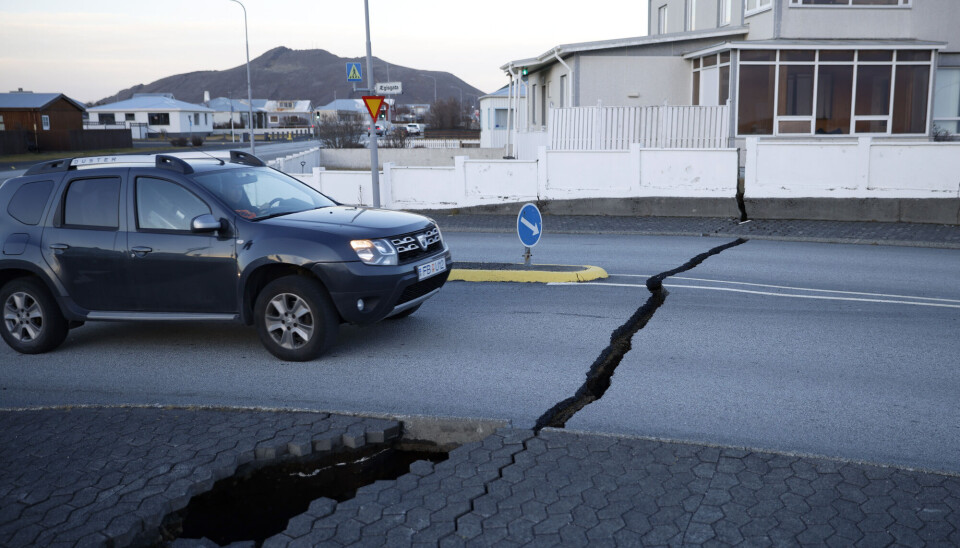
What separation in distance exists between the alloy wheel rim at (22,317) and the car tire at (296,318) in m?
2.19

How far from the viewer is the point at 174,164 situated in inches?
294

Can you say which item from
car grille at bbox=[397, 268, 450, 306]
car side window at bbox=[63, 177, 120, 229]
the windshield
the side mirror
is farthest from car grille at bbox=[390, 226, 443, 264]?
car side window at bbox=[63, 177, 120, 229]

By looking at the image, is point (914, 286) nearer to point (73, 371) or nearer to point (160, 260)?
point (160, 260)

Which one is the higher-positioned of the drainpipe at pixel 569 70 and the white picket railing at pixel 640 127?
the drainpipe at pixel 569 70

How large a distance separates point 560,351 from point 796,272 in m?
5.48

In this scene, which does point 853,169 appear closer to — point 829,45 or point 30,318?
point 829,45

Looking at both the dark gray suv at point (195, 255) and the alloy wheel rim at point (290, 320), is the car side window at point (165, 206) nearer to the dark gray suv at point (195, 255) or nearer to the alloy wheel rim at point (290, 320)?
the dark gray suv at point (195, 255)

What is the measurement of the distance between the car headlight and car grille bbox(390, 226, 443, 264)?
0.08m

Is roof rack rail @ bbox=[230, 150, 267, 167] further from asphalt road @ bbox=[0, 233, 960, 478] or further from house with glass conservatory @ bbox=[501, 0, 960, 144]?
house with glass conservatory @ bbox=[501, 0, 960, 144]

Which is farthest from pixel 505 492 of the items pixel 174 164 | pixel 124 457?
pixel 174 164

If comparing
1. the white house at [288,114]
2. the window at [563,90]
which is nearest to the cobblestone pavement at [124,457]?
the window at [563,90]

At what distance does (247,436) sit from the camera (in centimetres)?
518

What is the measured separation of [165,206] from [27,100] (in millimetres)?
73562

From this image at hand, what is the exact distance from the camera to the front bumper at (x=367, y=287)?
22.6 ft
